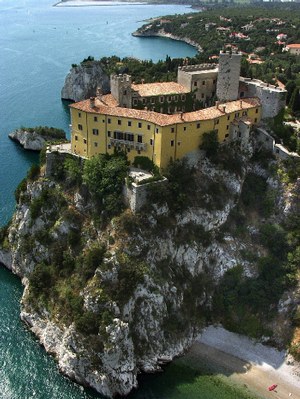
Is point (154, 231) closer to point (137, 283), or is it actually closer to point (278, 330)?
point (137, 283)

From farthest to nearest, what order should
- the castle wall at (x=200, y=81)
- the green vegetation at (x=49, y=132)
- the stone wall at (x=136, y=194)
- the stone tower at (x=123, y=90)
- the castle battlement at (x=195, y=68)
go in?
1. the green vegetation at (x=49, y=132)
2. the castle battlement at (x=195, y=68)
3. the castle wall at (x=200, y=81)
4. the stone tower at (x=123, y=90)
5. the stone wall at (x=136, y=194)

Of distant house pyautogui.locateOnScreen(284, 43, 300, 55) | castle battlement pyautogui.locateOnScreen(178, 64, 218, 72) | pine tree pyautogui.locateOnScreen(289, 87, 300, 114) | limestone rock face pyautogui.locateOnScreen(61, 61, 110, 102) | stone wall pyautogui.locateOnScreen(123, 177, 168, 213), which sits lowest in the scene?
limestone rock face pyautogui.locateOnScreen(61, 61, 110, 102)

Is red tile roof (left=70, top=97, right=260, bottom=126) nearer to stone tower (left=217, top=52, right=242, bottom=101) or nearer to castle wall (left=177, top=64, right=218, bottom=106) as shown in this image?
stone tower (left=217, top=52, right=242, bottom=101)

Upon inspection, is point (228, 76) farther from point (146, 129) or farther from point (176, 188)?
point (176, 188)

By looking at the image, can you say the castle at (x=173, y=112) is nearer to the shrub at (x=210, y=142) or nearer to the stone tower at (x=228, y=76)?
the stone tower at (x=228, y=76)

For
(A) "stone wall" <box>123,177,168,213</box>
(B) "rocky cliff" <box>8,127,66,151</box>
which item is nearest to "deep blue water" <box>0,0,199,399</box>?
(B) "rocky cliff" <box>8,127,66,151</box>

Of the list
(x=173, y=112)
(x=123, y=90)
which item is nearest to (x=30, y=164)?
(x=123, y=90)

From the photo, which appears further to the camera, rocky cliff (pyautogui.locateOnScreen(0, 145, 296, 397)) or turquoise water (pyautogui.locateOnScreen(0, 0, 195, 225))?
turquoise water (pyautogui.locateOnScreen(0, 0, 195, 225))

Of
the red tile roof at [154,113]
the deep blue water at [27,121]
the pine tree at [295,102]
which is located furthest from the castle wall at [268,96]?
the deep blue water at [27,121]
